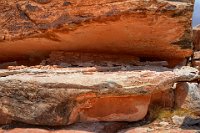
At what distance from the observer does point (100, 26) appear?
12.8ft

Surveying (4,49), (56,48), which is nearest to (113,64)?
(56,48)

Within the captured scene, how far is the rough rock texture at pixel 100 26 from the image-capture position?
3.63 m

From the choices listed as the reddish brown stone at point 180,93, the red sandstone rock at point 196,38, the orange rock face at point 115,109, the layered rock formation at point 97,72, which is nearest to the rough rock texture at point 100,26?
the layered rock formation at point 97,72

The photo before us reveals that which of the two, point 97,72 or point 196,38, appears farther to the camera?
point 196,38

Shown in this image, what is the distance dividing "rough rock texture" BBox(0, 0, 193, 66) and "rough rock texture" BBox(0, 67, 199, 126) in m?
0.50

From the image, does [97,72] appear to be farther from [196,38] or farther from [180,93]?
[196,38]

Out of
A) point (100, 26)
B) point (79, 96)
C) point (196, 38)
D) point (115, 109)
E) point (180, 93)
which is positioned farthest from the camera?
point (196, 38)

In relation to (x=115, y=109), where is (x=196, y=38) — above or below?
above

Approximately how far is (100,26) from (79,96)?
2.82 feet

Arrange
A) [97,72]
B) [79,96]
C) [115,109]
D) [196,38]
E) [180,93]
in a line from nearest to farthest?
[79,96] < [115,109] < [97,72] < [180,93] < [196,38]

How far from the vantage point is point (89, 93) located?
3.59 metres

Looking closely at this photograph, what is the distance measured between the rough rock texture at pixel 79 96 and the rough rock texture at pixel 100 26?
500 mm

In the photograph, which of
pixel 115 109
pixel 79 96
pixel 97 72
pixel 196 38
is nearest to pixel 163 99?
pixel 115 109

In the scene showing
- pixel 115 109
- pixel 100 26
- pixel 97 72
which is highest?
pixel 100 26
